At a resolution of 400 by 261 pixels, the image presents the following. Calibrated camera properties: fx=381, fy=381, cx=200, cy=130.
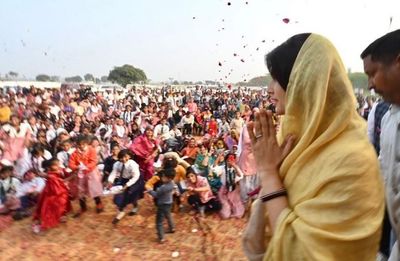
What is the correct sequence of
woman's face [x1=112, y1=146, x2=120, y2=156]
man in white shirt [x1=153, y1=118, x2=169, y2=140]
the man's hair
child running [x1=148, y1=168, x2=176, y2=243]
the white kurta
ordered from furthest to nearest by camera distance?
man in white shirt [x1=153, y1=118, x2=169, y2=140]
woman's face [x1=112, y1=146, x2=120, y2=156]
child running [x1=148, y1=168, x2=176, y2=243]
the man's hair
the white kurta

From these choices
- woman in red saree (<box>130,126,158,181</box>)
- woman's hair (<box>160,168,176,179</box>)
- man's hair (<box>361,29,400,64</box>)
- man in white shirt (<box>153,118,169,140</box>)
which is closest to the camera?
man's hair (<box>361,29,400,64</box>)

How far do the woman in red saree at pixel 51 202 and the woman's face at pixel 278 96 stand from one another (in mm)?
4925

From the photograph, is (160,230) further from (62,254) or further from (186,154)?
(186,154)

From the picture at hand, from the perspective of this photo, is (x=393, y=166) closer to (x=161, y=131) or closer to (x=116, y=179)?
(x=116, y=179)

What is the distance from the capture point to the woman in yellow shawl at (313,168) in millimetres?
1014

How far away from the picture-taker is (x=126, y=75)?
43938mm

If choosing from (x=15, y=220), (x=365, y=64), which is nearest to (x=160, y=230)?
(x=15, y=220)

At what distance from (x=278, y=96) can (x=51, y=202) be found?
499 cm

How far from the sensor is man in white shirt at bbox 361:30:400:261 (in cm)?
144

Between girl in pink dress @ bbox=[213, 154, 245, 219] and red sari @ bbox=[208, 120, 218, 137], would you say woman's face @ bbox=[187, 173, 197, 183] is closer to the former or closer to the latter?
girl in pink dress @ bbox=[213, 154, 245, 219]

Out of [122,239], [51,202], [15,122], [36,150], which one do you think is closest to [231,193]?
[122,239]

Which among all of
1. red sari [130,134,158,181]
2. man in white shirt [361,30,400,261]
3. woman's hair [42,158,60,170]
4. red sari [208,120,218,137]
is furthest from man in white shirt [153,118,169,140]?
man in white shirt [361,30,400,261]

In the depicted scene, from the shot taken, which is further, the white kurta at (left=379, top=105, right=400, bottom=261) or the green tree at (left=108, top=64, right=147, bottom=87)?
the green tree at (left=108, top=64, right=147, bottom=87)

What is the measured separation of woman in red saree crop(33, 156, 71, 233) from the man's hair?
4915 mm
